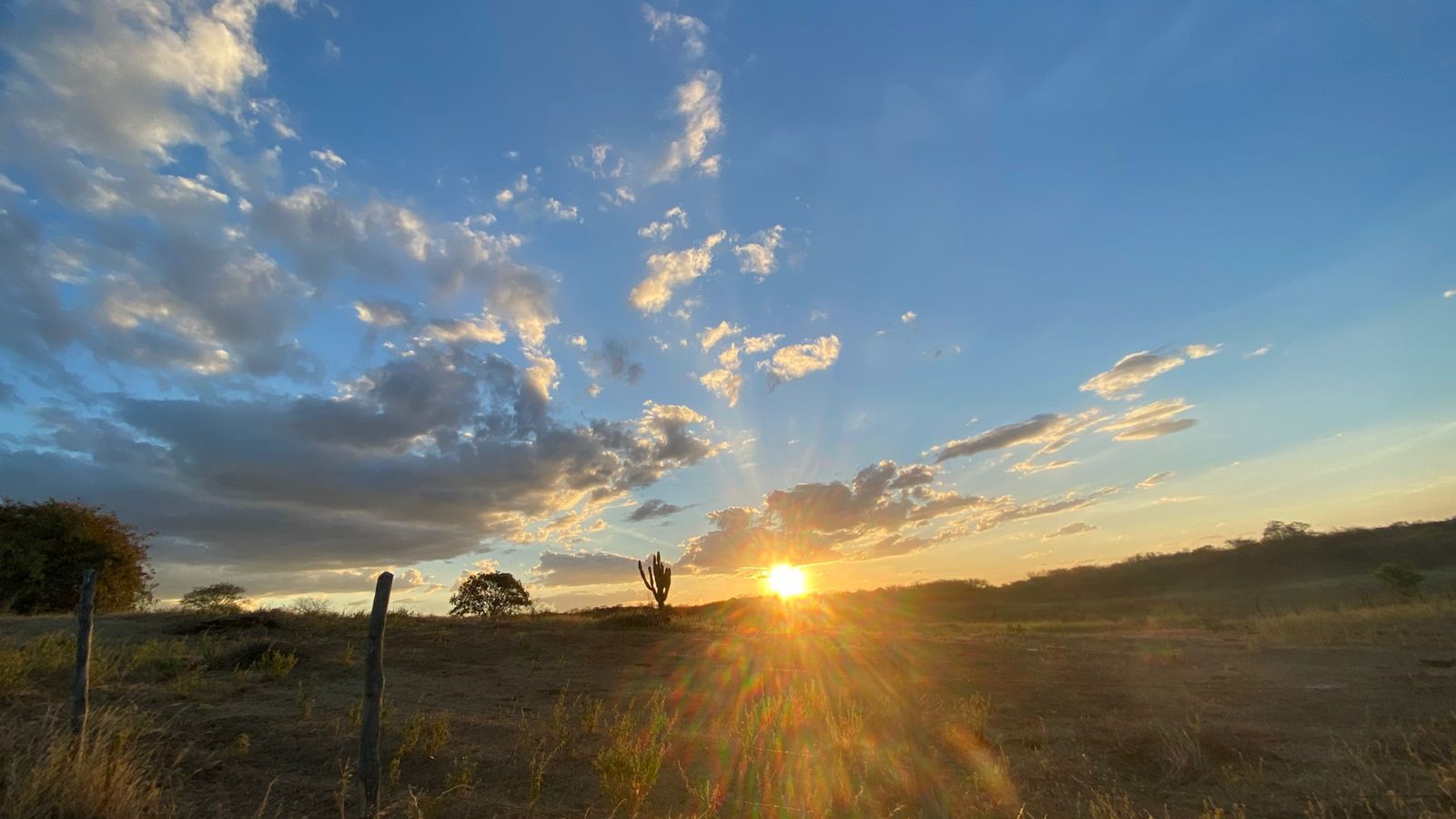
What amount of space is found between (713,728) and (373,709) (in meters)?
6.65

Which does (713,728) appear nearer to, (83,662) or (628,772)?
(628,772)

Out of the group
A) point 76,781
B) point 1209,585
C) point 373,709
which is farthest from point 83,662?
point 1209,585

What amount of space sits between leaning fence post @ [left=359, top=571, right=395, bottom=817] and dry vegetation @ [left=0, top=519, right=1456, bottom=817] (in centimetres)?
47

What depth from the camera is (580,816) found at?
21.9ft

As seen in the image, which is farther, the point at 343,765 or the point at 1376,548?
the point at 1376,548

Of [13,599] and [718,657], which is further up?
[13,599]

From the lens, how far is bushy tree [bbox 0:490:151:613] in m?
26.7

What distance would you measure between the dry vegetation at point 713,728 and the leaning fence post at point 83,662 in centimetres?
21

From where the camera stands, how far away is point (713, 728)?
11.2 metres

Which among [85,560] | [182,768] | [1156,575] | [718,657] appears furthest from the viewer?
[1156,575]

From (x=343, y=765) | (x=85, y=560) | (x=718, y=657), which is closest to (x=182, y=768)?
(x=343, y=765)

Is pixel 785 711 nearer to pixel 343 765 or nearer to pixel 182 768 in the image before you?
pixel 343 765

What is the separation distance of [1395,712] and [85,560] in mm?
43949

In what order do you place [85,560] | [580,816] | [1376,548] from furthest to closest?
1. [1376,548]
2. [85,560]
3. [580,816]
